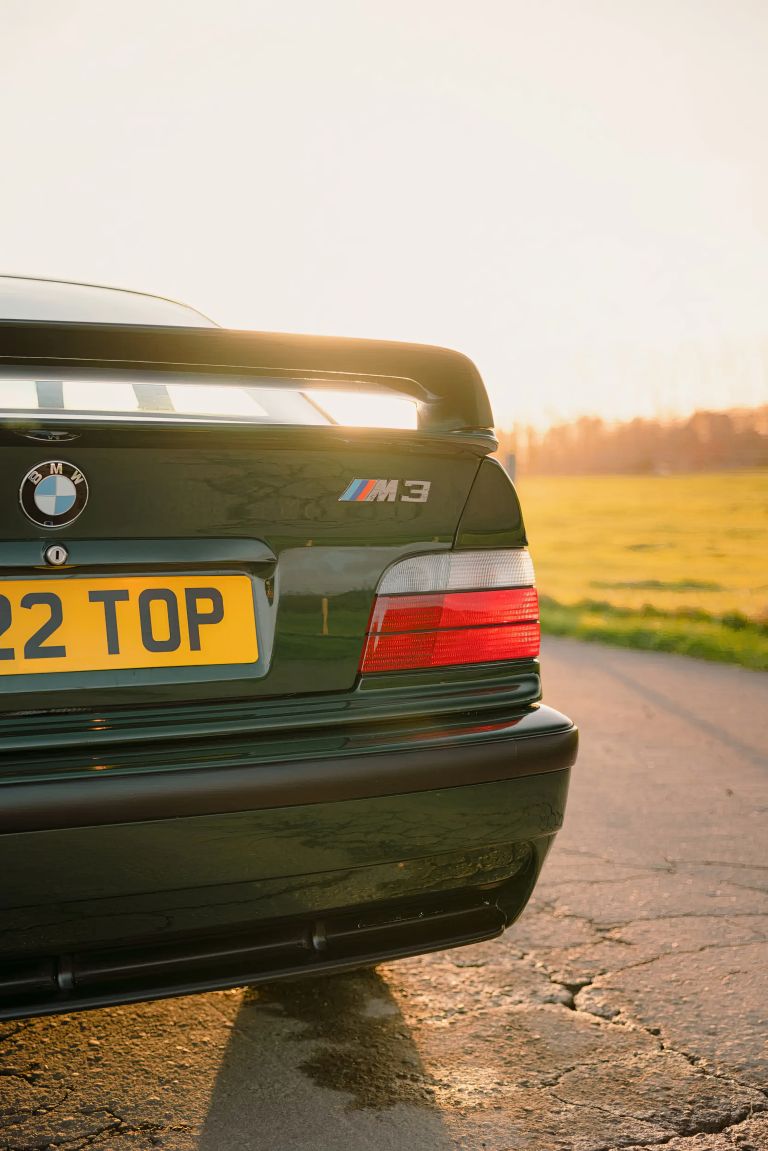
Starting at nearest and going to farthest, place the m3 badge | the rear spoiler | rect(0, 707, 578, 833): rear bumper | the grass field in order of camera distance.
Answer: rect(0, 707, 578, 833): rear bumper → the rear spoiler → the m3 badge → the grass field

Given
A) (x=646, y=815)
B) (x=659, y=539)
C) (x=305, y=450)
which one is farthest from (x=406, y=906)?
(x=659, y=539)

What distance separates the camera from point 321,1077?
205 centimetres

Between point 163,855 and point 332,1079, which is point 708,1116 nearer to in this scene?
point 332,1079

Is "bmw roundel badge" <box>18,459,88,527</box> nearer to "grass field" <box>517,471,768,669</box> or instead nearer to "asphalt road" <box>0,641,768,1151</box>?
"asphalt road" <box>0,641,768,1151</box>

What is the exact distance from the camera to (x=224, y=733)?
1.74 m

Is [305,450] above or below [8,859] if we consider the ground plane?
above

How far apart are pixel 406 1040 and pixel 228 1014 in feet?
1.43

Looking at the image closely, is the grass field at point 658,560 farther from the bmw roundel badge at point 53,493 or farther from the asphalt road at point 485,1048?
the bmw roundel badge at point 53,493

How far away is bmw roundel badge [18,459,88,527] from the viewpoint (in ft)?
5.29

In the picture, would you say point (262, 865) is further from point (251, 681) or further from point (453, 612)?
point (453, 612)

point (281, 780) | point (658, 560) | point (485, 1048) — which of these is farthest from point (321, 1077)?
point (658, 560)

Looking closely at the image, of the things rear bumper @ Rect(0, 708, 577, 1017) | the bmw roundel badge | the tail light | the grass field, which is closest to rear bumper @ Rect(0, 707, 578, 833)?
rear bumper @ Rect(0, 708, 577, 1017)

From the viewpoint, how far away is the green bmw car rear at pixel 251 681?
5.30 ft

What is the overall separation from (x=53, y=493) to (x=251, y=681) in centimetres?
47
